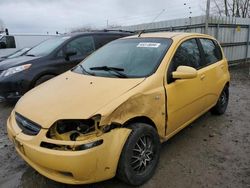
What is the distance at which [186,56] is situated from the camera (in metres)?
3.86

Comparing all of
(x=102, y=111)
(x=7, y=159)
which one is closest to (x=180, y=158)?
(x=102, y=111)

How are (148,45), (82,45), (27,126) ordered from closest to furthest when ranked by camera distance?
1. (27,126)
2. (148,45)
3. (82,45)

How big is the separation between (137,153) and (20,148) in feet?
4.15

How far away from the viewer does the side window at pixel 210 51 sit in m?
4.47

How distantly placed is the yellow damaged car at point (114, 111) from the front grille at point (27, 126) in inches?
0.4

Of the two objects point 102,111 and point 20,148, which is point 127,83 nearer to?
point 102,111

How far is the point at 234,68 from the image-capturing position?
11977mm

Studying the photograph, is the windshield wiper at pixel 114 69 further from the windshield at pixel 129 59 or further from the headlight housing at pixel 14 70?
the headlight housing at pixel 14 70

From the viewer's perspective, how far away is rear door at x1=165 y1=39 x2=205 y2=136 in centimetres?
333

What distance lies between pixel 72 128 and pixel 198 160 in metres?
1.84

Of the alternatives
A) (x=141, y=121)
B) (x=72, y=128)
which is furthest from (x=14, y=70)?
(x=141, y=121)

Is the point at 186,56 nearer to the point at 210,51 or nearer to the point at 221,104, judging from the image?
the point at 210,51

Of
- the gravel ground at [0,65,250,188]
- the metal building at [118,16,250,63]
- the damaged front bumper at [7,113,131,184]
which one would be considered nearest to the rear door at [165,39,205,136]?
the gravel ground at [0,65,250,188]

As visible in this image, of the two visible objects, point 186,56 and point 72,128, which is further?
point 186,56
